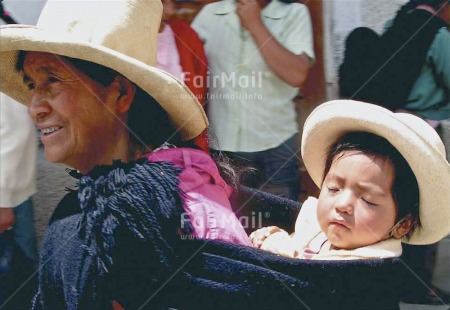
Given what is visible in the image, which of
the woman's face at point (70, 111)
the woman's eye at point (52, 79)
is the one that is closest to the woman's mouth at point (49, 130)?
the woman's face at point (70, 111)

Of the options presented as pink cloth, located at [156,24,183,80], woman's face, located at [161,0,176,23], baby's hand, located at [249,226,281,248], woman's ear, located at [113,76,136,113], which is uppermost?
woman's face, located at [161,0,176,23]

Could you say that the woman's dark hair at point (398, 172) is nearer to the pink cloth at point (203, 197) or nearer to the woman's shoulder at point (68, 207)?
the pink cloth at point (203, 197)

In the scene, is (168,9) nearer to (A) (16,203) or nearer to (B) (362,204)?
(A) (16,203)

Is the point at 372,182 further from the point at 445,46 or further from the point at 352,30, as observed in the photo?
the point at 352,30

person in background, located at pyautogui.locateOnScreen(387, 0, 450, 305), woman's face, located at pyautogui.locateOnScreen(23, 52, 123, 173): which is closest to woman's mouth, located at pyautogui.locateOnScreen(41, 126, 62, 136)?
woman's face, located at pyautogui.locateOnScreen(23, 52, 123, 173)

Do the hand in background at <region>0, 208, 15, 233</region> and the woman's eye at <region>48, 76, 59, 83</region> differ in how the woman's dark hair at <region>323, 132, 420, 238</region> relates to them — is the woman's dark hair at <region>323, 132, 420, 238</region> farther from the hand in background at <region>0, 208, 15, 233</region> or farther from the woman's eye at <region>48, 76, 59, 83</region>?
the hand in background at <region>0, 208, 15, 233</region>

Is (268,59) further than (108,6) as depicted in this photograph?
Yes

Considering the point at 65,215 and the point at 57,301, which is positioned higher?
the point at 65,215

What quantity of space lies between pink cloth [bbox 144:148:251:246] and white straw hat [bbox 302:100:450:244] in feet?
1.07

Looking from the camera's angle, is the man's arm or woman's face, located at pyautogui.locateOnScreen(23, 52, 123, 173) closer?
woman's face, located at pyautogui.locateOnScreen(23, 52, 123, 173)

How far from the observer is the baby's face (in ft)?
7.10

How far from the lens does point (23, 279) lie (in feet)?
13.0

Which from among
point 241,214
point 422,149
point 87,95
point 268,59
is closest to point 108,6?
point 87,95

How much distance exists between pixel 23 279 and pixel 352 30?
6.46 feet
